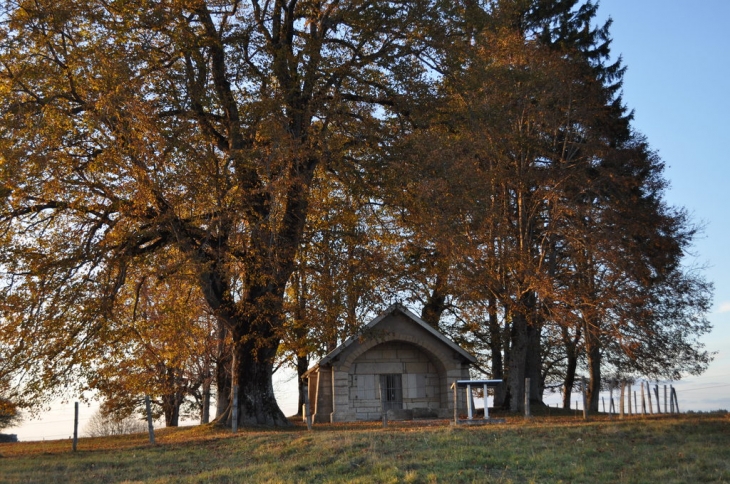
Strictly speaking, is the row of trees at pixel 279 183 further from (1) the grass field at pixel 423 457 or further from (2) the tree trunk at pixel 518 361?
(1) the grass field at pixel 423 457

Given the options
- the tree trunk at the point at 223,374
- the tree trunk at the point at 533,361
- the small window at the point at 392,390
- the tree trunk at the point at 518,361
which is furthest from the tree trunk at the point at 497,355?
the tree trunk at the point at 223,374

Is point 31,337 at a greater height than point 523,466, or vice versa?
point 31,337

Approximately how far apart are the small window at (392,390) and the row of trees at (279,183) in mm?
4012

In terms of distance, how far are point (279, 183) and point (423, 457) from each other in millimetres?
8009

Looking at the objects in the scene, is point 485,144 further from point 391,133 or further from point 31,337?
point 31,337

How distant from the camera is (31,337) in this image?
1909 centimetres

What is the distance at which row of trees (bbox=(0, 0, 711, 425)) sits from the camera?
63.9ft

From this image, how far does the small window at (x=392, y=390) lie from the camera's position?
98.5ft

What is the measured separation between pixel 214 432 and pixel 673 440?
12623mm

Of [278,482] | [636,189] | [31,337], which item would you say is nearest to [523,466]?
[278,482]

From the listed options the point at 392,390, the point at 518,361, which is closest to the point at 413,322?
the point at 392,390

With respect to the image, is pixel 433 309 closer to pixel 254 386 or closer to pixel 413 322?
pixel 413 322

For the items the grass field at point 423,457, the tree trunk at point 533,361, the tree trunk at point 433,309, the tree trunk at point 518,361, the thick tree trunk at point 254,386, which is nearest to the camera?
the grass field at point 423,457

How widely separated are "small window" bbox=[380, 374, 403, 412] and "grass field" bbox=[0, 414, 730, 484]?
895cm
